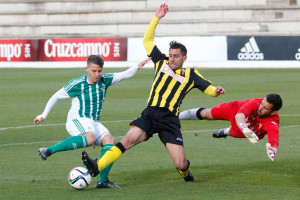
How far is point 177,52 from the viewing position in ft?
28.2

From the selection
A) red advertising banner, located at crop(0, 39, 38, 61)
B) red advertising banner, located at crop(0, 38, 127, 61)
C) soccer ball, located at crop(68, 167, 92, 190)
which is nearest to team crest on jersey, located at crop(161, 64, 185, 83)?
soccer ball, located at crop(68, 167, 92, 190)

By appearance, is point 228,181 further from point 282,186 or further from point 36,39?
point 36,39

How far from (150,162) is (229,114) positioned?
1.36 m

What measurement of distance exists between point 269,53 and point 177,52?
71.2ft

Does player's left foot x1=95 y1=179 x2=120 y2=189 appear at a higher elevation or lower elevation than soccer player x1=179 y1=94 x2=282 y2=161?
lower

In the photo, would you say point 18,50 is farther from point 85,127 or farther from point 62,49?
point 85,127

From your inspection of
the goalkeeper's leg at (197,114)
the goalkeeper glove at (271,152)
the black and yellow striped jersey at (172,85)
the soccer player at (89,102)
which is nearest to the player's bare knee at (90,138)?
the soccer player at (89,102)

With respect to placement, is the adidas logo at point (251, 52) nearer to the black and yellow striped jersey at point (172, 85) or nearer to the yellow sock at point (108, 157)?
the black and yellow striped jersey at point (172, 85)

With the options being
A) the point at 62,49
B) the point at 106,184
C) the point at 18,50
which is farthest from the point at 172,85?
the point at 18,50

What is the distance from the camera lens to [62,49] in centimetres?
3322

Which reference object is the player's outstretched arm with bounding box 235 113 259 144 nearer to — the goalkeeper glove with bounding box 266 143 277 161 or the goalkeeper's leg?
the goalkeeper glove with bounding box 266 143 277 161

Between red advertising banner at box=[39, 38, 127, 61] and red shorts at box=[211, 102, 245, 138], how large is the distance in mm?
21757

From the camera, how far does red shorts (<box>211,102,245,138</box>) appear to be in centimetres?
1005

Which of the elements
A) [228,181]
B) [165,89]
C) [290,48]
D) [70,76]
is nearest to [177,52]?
[165,89]
